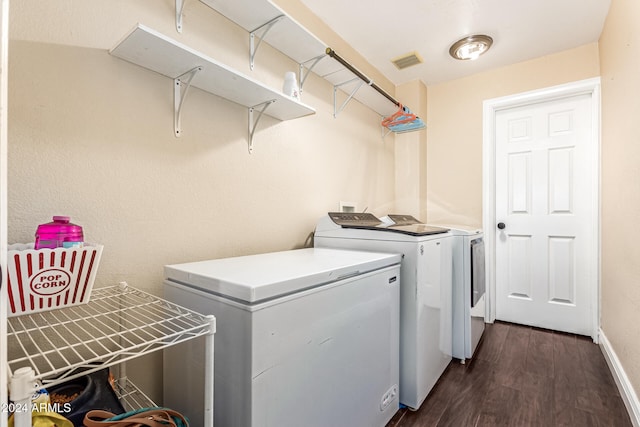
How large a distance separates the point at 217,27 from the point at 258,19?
0.70 feet

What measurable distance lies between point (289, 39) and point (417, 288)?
1.54 m

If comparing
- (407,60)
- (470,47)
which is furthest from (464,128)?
(407,60)

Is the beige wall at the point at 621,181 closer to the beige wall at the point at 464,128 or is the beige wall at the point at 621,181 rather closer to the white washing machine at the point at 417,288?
the beige wall at the point at 464,128

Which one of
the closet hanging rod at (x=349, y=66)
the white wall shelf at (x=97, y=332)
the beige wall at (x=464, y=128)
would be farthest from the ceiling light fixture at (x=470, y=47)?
the white wall shelf at (x=97, y=332)

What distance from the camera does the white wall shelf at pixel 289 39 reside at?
4.81 feet

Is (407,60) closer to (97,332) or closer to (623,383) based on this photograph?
(623,383)

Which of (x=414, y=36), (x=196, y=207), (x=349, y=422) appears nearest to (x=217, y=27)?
(x=196, y=207)

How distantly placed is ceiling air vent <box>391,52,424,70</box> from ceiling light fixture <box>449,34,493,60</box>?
0.27m

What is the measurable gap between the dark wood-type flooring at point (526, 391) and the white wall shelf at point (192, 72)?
1.70m

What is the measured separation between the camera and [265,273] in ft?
3.42

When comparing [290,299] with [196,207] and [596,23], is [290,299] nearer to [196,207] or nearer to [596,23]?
[196,207]

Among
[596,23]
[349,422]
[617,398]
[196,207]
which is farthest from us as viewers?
[596,23]

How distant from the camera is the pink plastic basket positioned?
0.75m

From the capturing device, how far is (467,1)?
194 centimetres
